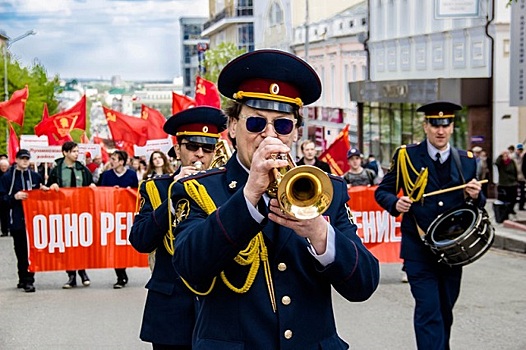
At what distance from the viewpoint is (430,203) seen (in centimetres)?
838

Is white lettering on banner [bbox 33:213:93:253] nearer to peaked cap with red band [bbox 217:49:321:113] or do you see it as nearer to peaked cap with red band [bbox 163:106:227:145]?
peaked cap with red band [bbox 163:106:227:145]

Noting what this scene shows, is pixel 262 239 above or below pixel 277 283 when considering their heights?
above

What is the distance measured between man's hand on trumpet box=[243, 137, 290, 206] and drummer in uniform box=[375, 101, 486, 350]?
178 inches

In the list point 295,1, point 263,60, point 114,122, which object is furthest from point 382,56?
point 263,60

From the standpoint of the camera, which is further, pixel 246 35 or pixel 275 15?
pixel 246 35

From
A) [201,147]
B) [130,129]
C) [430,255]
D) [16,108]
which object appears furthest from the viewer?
[130,129]

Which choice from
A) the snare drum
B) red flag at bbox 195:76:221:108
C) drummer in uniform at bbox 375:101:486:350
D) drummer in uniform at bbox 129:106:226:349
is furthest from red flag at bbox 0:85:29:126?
drummer in uniform at bbox 129:106:226:349

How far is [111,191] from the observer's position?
14.1 meters

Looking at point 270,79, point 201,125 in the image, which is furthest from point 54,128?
point 270,79

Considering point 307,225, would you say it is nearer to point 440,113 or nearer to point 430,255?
point 430,255

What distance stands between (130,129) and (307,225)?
76.0ft

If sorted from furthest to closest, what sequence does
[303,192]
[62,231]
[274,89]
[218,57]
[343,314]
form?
[218,57] → [62,231] → [343,314] → [274,89] → [303,192]

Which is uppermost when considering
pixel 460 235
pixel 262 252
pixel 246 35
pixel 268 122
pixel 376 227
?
pixel 246 35

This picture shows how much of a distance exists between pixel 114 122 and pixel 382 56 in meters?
17.6
